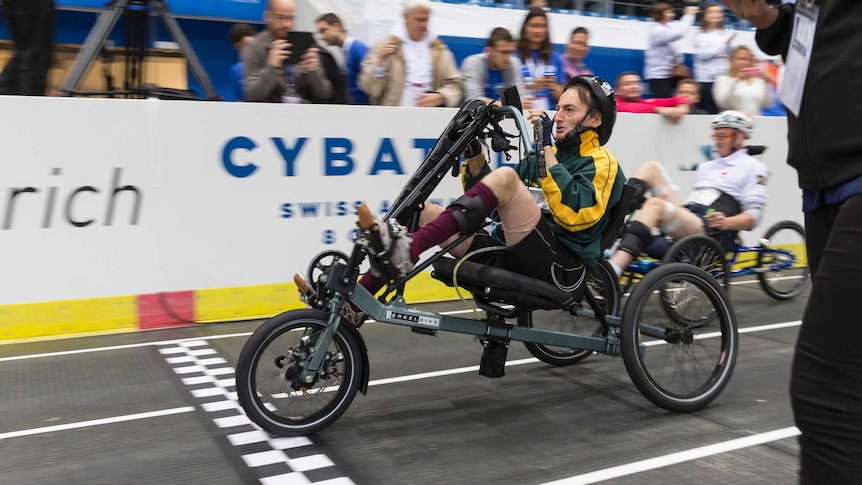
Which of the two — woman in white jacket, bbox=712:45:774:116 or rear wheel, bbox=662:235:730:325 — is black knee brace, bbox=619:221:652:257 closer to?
rear wheel, bbox=662:235:730:325

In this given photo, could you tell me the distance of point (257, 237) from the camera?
18.7 ft

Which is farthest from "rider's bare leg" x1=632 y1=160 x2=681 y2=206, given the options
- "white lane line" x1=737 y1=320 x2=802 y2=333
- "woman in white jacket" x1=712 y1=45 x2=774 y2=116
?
"woman in white jacket" x1=712 y1=45 x2=774 y2=116

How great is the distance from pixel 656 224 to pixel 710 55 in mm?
4213

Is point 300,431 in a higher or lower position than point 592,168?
lower

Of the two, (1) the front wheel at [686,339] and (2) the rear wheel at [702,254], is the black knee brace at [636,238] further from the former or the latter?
(1) the front wheel at [686,339]

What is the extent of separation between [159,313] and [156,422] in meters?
1.83

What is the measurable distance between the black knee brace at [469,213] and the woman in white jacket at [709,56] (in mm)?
6418

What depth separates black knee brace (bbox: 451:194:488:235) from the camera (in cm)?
340

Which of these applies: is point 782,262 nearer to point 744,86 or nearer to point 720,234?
point 720,234

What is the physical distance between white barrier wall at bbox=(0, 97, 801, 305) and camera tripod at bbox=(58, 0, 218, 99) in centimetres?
47

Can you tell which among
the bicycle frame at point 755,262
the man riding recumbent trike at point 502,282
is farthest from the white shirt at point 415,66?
the man riding recumbent trike at point 502,282

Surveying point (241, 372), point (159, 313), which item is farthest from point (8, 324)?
point (241, 372)

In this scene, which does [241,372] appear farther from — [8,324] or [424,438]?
[8,324]

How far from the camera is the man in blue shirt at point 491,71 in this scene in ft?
21.7
